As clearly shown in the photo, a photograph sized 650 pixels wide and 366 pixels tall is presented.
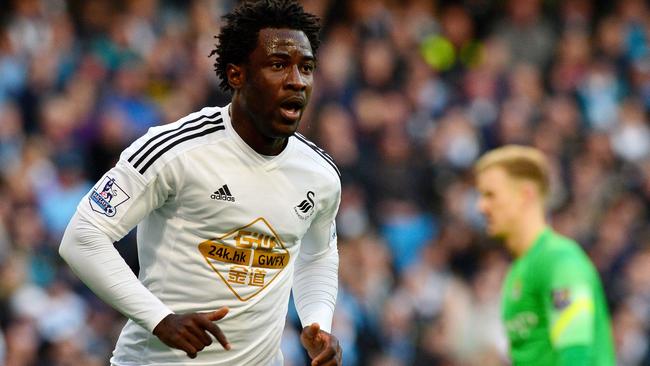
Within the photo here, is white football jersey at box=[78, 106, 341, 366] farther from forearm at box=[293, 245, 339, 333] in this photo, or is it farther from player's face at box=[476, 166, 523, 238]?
player's face at box=[476, 166, 523, 238]

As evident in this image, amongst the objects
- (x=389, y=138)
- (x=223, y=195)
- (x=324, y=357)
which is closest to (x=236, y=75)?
(x=223, y=195)

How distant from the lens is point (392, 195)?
1147 centimetres

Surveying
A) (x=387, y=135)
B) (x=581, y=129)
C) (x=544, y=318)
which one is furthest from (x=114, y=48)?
(x=544, y=318)

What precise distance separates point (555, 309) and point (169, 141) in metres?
2.04

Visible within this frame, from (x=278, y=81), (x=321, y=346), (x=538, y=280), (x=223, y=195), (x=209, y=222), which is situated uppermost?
(x=278, y=81)

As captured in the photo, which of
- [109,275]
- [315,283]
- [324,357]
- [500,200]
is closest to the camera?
[109,275]

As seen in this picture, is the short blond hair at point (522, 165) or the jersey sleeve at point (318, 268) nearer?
the jersey sleeve at point (318, 268)

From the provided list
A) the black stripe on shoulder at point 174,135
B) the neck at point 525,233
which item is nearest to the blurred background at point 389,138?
the neck at point 525,233

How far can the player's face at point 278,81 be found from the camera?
474cm

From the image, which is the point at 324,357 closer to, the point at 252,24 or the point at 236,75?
the point at 236,75

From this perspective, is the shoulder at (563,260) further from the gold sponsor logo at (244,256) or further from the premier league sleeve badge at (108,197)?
the premier league sleeve badge at (108,197)

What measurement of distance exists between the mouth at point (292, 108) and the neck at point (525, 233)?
185 centimetres

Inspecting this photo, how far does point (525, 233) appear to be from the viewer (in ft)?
20.2

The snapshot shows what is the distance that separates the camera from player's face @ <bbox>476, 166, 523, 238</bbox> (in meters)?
6.24
